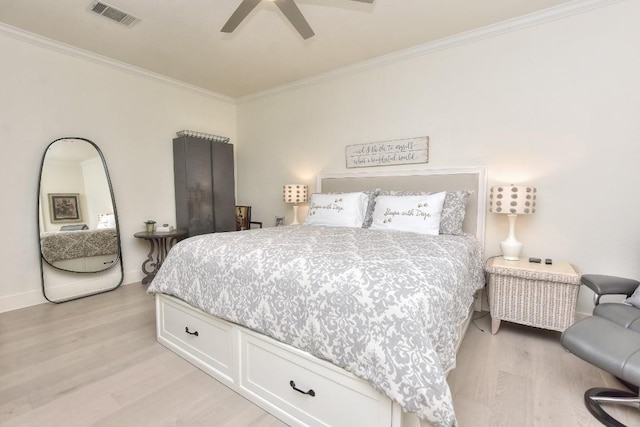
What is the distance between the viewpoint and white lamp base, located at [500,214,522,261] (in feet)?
8.14

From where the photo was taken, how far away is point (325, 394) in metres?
1.34

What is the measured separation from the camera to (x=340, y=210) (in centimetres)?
303

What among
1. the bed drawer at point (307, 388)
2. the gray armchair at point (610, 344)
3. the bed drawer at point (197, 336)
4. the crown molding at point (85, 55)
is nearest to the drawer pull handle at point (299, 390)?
the bed drawer at point (307, 388)

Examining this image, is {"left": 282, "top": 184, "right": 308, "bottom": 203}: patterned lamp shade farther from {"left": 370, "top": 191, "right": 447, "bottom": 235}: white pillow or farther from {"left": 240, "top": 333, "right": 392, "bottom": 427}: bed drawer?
{"left": 240, "top": 333, "right": 392, "bottom": 427}: bed drawer

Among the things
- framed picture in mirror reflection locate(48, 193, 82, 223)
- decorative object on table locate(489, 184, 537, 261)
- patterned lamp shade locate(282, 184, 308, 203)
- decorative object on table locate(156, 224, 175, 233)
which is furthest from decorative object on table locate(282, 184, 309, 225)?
framed picture in mirror reflection locate(48, 193, 82, 223)

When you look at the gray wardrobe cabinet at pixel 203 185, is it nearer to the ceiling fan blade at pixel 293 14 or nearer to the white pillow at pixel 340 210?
the white pillow at pixel 340 210

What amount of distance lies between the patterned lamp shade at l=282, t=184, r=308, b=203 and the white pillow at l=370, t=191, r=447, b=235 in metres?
1.29

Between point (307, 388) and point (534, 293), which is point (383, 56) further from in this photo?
point (307, 388)

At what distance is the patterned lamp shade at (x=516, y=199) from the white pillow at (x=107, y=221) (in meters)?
3.92

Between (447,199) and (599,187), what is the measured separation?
1.08 metres

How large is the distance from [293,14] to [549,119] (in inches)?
86.3

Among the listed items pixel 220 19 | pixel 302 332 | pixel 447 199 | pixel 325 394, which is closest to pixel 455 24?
pixel 447 199

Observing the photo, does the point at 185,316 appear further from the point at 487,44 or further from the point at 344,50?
the point at 487,44

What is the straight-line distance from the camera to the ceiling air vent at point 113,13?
242 centimetres
